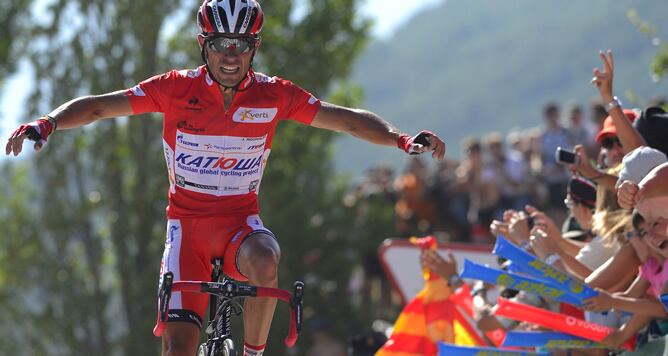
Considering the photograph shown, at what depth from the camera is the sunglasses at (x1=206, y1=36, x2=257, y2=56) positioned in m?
7.87

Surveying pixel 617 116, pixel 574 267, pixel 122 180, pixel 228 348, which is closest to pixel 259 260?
pixel 228 348

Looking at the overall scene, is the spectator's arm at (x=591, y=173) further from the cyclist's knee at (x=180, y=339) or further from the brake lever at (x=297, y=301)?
the cyclist's knee at (x=180, y=339)

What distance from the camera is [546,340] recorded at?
29.9ft

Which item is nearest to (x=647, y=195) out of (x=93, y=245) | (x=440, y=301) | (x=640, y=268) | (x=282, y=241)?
(x=640, y=268)

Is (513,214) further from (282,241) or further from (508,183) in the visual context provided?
(282,241)

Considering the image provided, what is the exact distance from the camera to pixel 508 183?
51.4 ft

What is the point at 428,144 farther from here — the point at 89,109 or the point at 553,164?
the point at 553,164

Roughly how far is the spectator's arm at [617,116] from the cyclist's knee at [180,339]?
3.51 meters

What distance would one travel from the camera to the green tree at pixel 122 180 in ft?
63.7

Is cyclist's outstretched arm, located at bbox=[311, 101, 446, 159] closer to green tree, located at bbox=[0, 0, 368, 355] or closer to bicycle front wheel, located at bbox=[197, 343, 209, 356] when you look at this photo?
bicycle front wheel, located at bbox=[197, 343, 209, 356]

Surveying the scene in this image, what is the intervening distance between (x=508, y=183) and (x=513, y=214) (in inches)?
228

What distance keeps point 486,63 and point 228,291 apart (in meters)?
78.0

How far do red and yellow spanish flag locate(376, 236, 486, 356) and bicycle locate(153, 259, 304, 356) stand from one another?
3113 mm

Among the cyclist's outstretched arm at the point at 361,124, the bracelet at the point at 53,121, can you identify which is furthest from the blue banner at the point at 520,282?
the bracelet at the point at 53,121
